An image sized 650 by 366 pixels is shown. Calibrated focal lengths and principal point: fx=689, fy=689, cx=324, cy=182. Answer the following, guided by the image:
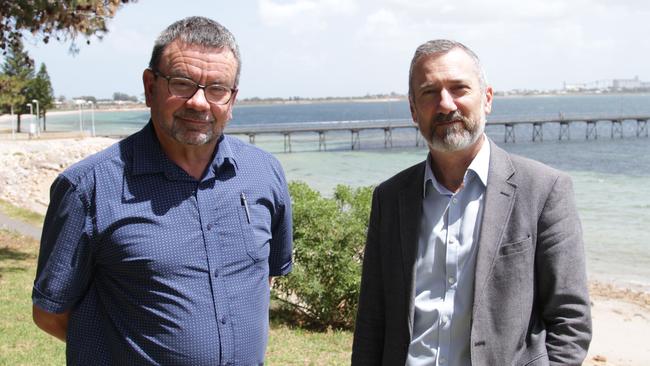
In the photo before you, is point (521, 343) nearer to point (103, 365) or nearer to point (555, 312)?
point (555, 312)

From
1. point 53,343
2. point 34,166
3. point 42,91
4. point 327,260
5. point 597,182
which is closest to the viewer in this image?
point 53,343

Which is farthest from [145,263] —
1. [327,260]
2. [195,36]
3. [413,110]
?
[327,260]

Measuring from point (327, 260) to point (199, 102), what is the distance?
5128 mm

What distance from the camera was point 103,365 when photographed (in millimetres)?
2354

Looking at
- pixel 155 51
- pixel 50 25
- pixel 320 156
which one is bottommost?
pixel 320 156

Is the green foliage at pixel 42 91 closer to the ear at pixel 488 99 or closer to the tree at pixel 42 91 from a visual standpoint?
the tree at pixel 42 91

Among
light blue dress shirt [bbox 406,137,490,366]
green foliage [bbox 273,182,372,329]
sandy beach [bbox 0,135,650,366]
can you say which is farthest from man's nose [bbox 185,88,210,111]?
sandy beach [bbox 0,135,650,366]

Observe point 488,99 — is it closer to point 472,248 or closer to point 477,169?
point 477,169

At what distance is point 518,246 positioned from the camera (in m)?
2.26

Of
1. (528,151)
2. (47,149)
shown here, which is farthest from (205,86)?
(528,151)

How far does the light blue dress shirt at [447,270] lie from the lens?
90.6 inches

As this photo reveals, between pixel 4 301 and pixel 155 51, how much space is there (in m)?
6.54

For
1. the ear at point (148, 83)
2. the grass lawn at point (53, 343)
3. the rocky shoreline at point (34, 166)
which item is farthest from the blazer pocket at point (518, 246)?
the rocky shoreline at point (34, 166)

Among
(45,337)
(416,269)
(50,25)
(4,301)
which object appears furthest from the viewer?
(50,25)
